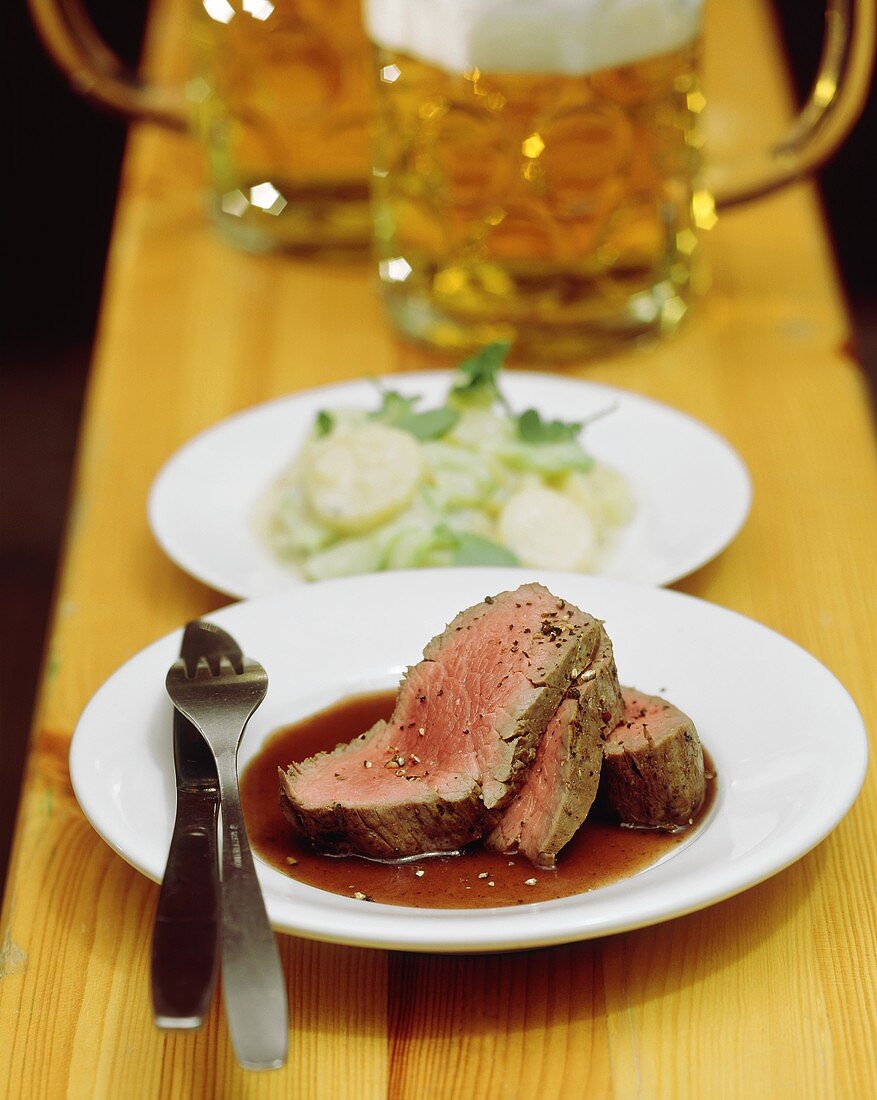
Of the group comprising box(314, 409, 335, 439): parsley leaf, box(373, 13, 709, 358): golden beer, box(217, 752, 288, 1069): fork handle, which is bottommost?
box(217, 752, 288, 1069): fork handle

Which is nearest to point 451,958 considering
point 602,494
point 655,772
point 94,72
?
point 655,772

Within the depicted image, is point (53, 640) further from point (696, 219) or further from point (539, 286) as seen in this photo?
point (696, 219)

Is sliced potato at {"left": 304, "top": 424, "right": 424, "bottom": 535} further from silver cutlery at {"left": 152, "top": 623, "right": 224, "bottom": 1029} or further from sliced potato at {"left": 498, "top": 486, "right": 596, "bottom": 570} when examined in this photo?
silver cutlery at {"left": 152, "top": 623, "right": 224, "bottom": 1029}

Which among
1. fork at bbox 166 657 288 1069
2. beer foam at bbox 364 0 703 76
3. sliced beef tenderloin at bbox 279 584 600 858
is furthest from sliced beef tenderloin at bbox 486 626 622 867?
beer foam at bbox 364 0 703 76

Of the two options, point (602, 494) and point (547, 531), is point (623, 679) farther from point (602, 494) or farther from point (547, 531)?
point (602, 494)

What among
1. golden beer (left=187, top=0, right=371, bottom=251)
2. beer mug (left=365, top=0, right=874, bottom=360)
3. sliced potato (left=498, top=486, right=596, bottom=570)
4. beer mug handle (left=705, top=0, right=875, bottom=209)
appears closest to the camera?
sliced potato (left=498, top=486, right=596, bottom=570)

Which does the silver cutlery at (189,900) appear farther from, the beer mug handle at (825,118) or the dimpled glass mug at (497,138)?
the beer mug handle at (825,118)

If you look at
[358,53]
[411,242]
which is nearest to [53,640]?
[411,242]

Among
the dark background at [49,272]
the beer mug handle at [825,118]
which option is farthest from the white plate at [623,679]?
the dark background at [49,272]
